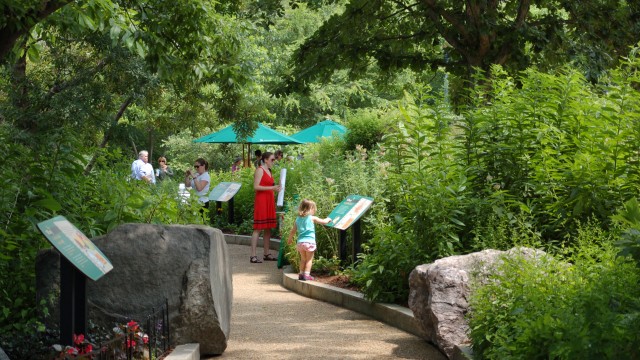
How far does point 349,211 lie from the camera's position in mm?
12078

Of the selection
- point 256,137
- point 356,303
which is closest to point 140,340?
point 356,303

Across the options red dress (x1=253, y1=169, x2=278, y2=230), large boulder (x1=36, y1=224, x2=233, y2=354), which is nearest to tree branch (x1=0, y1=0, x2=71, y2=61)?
large boulder (x1=36, y1=224, x2=233, y2=354)

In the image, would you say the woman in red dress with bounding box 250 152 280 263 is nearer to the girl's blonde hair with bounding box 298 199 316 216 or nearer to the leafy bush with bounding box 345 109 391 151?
the girl's blonde hair with bounding box 298 199 316 216

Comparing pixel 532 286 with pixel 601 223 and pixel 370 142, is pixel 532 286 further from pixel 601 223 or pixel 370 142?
pixel 370 142

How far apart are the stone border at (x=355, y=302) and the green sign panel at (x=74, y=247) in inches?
134

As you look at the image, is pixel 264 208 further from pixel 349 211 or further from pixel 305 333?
pixel 305 333

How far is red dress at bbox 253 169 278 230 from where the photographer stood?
1491cm

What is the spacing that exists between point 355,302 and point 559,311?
5.42 meters

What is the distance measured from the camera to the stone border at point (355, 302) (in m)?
9.07

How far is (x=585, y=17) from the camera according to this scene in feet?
A: 55.3

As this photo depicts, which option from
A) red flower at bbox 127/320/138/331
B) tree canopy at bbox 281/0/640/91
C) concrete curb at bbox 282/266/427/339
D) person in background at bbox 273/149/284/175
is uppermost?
tree canopy at bbox 281/0/640/91

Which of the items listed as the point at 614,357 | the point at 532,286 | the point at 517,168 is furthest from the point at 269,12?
the point at 614,357

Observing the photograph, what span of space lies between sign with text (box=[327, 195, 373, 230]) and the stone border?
0.80 m

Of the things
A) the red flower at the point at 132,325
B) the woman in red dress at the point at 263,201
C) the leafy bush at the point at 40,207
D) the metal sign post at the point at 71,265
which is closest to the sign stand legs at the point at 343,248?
the woman in red dress at the point at 263,201
